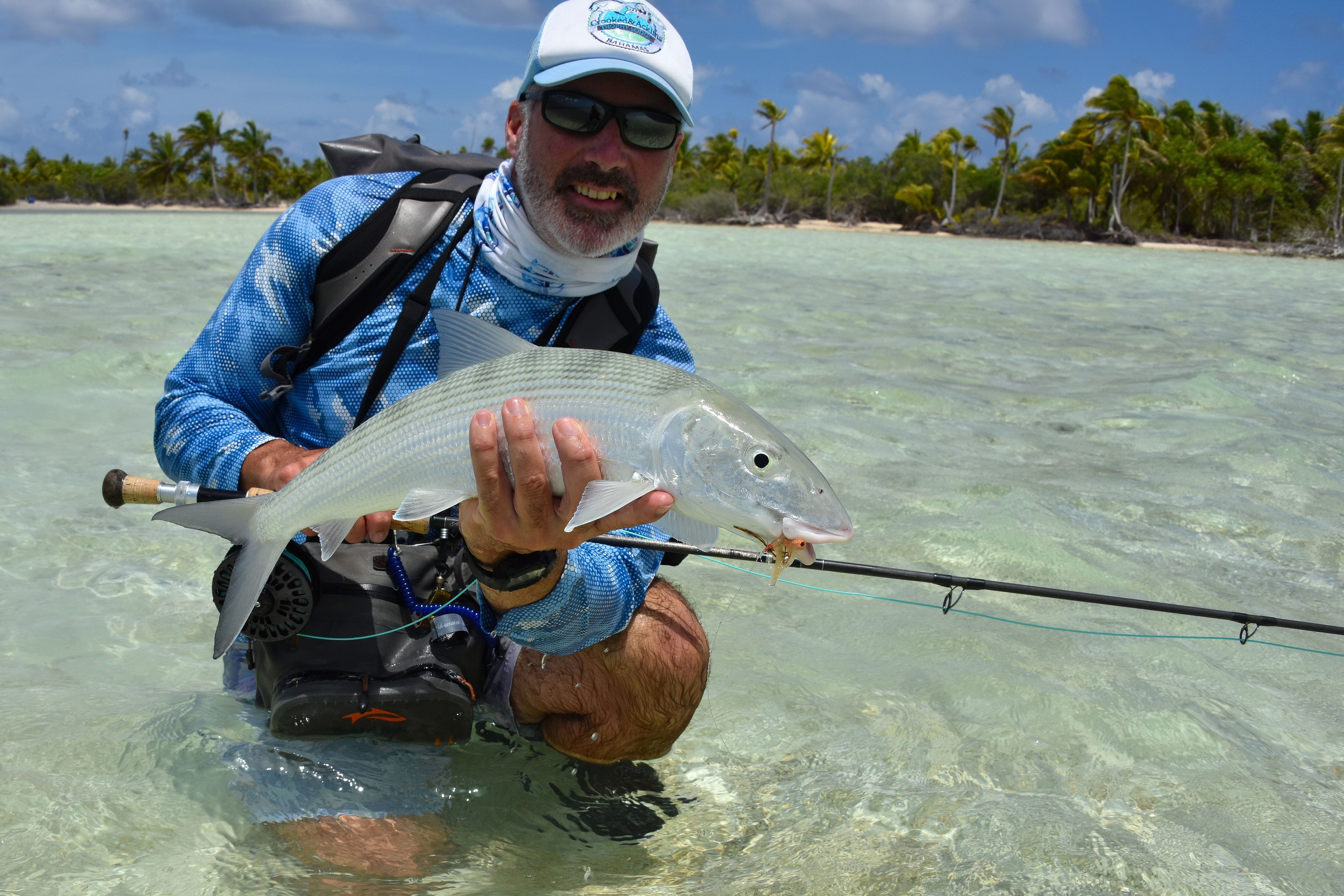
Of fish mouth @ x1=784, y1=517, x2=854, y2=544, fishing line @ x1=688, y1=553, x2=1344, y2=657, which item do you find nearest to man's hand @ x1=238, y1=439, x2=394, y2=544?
fish mouth @ x1=784, y1=517, x2=854, y2=544

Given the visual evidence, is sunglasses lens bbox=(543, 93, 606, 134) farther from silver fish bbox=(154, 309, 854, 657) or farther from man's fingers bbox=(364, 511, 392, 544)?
man's fingers bbox=(364, 511, 392, 544)

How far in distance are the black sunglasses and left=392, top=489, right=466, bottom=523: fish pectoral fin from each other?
1.18 metres

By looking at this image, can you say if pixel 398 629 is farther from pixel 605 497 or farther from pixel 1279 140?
pixel 1279 140

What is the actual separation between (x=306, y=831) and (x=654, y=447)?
4.63 ft

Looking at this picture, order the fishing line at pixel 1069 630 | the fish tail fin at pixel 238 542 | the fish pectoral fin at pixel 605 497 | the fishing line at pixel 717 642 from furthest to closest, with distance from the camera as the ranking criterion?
the fishing line at pixel 1069 630 < the fishing line at pixel 717 642 < the fish tail fin at pixel 238 542 < the fish pectoral fin at pixel 605 497

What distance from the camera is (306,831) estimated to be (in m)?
2.46

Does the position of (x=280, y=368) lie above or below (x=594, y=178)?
below

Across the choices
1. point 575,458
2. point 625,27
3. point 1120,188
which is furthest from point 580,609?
→ point 1120,188

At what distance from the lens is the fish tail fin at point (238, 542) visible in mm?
2057

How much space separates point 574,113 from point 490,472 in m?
1.19

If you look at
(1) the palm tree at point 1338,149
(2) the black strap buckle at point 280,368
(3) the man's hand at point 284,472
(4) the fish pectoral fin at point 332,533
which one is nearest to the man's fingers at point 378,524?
(3) the man's hand at point 284,472

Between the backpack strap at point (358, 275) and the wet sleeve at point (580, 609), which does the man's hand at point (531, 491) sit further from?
the backpack strap at point (358, 275)

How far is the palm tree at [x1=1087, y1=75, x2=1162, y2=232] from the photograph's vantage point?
172 ft

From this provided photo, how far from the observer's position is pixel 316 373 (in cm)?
276
